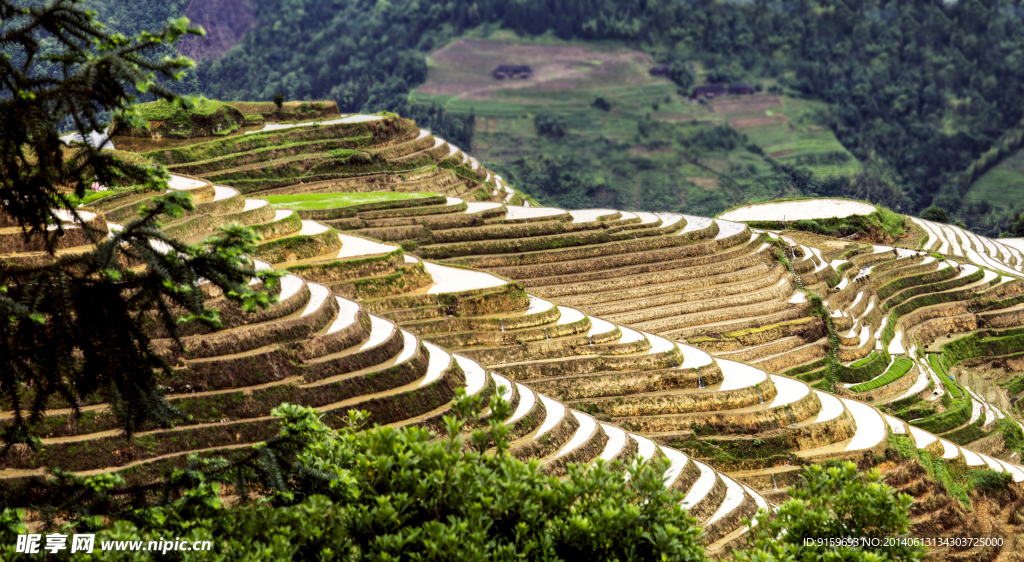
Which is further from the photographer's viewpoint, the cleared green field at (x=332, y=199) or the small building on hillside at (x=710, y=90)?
the small building on hillside at (x=710, y=90)

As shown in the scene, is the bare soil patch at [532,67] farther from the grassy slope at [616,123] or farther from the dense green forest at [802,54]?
the dense green forest at [802,54]

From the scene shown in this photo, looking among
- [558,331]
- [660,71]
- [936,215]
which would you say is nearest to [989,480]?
[558,331]

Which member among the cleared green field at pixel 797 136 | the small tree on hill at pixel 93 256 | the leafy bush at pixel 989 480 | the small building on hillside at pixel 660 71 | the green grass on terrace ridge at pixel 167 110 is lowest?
the cleared green field at pixel 797 136

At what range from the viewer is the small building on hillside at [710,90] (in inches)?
5207

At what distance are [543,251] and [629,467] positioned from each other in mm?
30674

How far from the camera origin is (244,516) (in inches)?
608

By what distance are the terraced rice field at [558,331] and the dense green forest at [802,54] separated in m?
57.5

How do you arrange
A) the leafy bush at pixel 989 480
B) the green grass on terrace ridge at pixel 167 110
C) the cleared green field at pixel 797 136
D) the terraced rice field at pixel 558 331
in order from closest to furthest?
the terraced rice field at pixel 558 331, the leafy bush at pixel 989 480, the green grass on terrace ridge at pixel 167 110, the cleared green field at pixel 797 136

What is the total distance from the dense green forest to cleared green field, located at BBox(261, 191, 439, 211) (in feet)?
209

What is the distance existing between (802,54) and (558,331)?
398 ft

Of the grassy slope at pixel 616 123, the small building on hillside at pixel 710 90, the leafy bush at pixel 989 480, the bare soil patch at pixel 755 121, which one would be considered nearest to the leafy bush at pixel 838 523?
the leafy bush at pixel 989 480

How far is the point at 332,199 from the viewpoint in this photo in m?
49.3

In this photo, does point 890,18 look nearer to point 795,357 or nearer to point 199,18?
point 199,18

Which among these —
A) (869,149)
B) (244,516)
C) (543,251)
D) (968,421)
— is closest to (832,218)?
(968,421)
